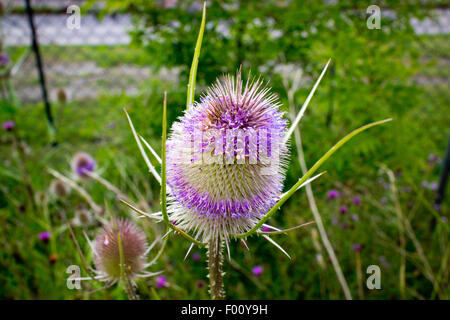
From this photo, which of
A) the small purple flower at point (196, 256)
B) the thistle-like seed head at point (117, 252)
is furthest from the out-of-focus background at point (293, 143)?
the thistle-like seed head at point (117, 252)

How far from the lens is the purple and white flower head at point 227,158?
109 cm

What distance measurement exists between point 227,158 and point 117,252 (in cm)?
67

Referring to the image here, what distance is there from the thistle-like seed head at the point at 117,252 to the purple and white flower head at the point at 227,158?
0.38m

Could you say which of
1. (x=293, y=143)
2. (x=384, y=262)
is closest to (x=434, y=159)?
(x=384, y=262)

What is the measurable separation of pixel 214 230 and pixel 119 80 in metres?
6.36

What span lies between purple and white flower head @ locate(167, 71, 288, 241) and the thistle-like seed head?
38 cm

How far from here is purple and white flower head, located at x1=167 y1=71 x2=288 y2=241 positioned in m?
1.09

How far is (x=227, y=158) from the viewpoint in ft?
3.69

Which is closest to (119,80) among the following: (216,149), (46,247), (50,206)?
(50,206)

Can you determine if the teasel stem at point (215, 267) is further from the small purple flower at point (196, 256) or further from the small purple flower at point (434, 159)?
the small purple flower at point (434, 159)

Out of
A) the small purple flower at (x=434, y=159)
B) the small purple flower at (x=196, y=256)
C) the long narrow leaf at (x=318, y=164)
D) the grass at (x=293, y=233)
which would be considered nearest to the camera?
the long narrow leaf at (x=318, y=164)

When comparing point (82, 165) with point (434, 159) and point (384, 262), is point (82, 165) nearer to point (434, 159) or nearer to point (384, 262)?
point (384, 262)

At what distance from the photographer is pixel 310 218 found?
3.15 m

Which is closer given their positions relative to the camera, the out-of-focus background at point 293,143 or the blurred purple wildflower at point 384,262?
the out-of-focus background at point 293,143
